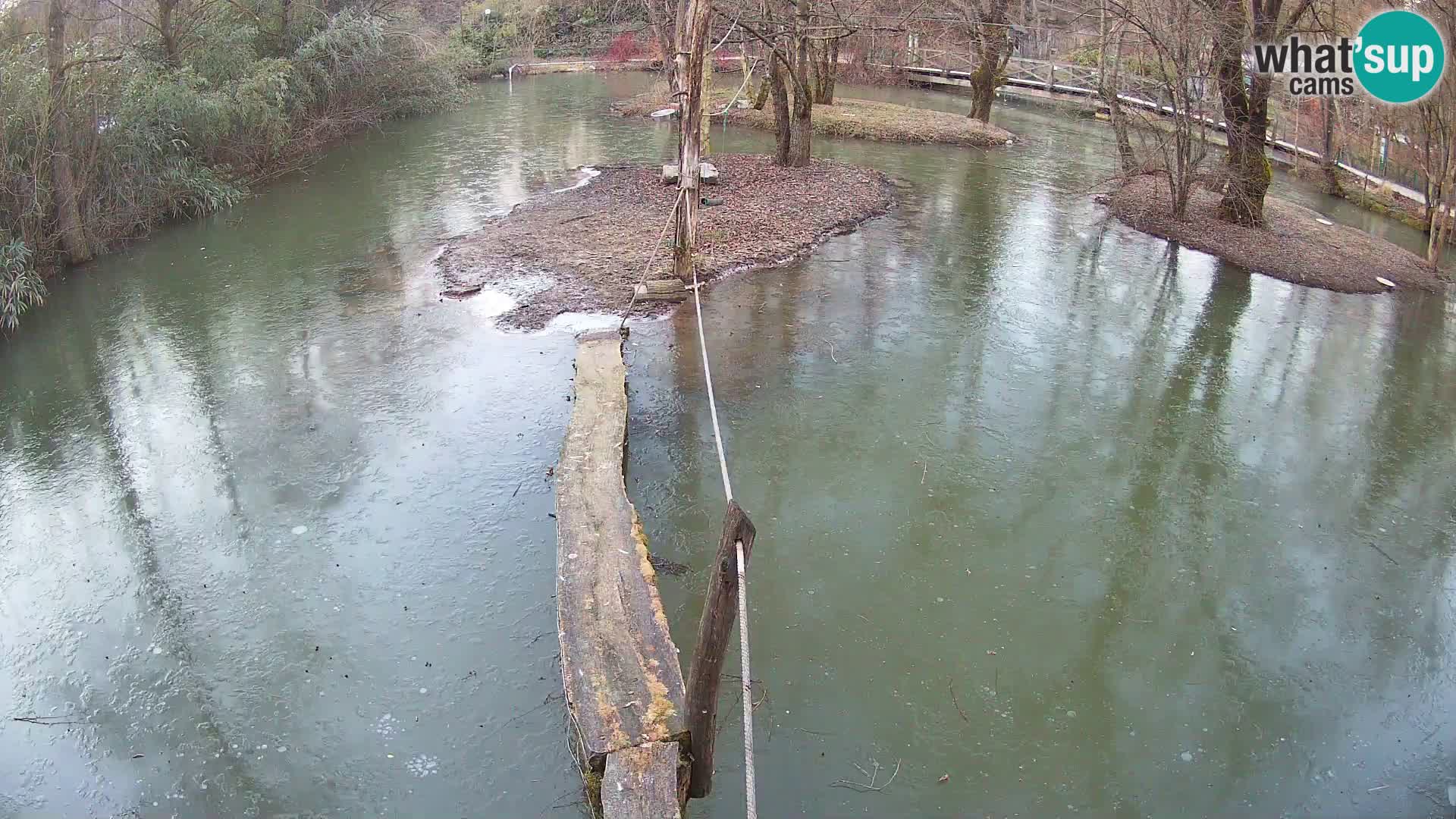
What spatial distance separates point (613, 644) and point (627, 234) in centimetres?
836

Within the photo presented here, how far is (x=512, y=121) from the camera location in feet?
70.9

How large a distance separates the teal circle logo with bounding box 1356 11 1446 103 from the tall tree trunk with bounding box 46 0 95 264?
16.6m

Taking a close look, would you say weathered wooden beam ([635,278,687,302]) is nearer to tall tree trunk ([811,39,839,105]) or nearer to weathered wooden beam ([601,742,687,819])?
weathered wooden beam ([601,742,687,819])

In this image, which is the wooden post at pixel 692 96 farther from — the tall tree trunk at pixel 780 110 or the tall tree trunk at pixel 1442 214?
the tall tree trunk at pixel 1442 214

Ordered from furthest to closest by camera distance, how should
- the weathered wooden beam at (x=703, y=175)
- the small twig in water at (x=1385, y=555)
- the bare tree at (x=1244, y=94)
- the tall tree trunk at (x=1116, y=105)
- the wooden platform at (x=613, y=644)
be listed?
the weathered wooden beam at (x=703, y=175), the tall tree trunk at (x=1116, y=105), the bare tree at (x=1244, y=94), the small twig in water at (x=1385, y=555), the wooden platform at (x=613, y=644)

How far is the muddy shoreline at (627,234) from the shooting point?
10203mm

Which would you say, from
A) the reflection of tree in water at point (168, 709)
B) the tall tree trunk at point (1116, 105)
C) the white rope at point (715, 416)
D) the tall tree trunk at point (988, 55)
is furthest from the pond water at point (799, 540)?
the tall tree trunk at point (988, 55)

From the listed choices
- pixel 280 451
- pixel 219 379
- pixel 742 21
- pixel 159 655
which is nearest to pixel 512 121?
pixel 742 21

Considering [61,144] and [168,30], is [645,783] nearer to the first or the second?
[61,144]

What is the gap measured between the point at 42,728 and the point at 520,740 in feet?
7.86

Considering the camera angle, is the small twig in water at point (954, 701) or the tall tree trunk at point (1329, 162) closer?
the small twig in water at point (954, 701)

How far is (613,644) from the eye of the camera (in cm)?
432

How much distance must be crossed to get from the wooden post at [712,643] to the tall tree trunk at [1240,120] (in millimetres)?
11451

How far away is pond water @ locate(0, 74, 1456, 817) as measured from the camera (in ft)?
14.5
